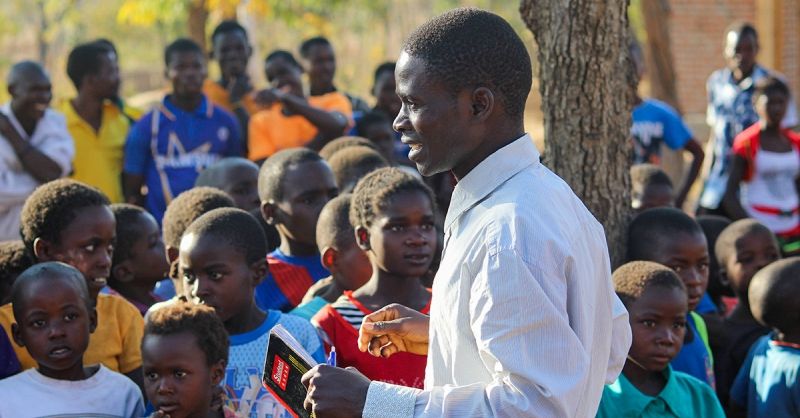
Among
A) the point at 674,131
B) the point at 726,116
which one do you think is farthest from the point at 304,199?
the point at 726,116

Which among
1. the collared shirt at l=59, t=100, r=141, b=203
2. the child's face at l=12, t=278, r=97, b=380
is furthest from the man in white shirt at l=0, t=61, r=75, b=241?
the child's face at l=12, t=278, r=97, b=380

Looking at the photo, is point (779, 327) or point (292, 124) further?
point (292, 124)

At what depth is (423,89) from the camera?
7.44 ft

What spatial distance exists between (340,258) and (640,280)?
4.02ft

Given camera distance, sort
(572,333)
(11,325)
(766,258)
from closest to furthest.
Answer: (572,333), (11,325), (766,258)

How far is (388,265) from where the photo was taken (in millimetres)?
3918

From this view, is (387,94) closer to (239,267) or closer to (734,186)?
(734,186)

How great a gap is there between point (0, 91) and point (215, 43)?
543 inches

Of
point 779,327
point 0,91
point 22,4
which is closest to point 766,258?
point 779,327

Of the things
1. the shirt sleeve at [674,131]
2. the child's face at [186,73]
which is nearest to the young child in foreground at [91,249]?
the child's face at [186,73]

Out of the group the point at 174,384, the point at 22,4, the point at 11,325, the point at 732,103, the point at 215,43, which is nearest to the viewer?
the point at 174,384

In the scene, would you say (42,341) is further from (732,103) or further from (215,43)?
(732,103)

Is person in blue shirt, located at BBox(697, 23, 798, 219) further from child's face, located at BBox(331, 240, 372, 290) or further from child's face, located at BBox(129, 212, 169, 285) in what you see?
child's face, located at BBox(129, 212, 169, 285)

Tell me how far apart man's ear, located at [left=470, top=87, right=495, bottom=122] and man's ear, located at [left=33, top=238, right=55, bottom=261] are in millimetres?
2461
